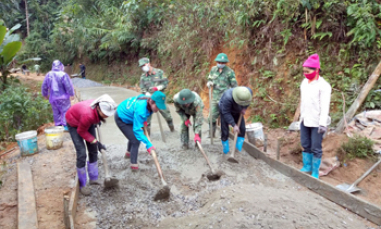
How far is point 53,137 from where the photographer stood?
5359 mm

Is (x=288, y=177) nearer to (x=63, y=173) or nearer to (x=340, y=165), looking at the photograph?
(x=340, y=165)

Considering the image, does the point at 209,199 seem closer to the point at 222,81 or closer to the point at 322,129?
the point at 322,129

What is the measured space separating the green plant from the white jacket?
112 cm

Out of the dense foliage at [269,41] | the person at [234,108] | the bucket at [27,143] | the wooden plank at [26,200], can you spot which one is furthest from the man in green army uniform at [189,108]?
the bucket at [27,143]

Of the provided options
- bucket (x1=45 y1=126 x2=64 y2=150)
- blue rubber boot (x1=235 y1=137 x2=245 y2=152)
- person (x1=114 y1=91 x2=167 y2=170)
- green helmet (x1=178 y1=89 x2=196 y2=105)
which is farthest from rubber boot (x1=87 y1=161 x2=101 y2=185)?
blue rubber boot (x1=235 y1=137 x2=245 y2=152)

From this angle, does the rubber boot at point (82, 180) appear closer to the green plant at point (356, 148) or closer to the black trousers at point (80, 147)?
the black trousers at point (80, 147)

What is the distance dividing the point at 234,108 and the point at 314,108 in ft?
4.14

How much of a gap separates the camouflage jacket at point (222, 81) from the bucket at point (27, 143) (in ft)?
11.7

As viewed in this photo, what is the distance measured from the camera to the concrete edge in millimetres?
2913

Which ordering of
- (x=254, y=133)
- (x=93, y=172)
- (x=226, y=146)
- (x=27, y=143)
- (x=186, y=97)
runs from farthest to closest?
1. (x=254, y=133)
2. (x=27, y=143)
3. (x=226, y=146)
4. (x=186, y=97)
5. (x=93, y=172)

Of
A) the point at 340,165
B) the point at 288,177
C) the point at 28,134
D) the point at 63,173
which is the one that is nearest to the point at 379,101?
the point at 340,165

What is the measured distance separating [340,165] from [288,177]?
1241mm

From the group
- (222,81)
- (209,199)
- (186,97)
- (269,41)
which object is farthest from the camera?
(269,41)

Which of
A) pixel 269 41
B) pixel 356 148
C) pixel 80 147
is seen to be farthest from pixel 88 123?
pixel 269 41
